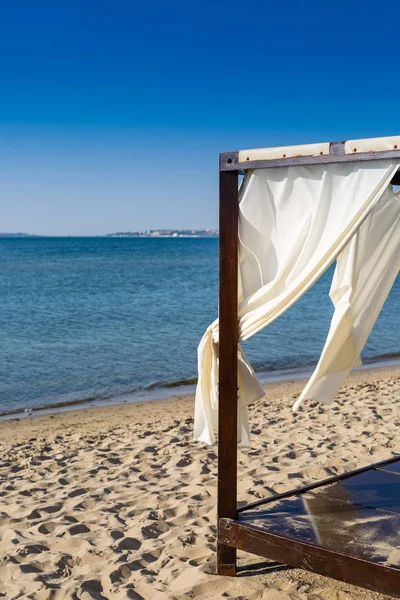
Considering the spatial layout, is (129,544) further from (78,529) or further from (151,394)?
(151,394)

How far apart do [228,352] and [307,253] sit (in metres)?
0.72

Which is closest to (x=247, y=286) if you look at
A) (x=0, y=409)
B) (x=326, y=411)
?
(x=326, y=411)

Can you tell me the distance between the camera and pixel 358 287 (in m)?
3.89

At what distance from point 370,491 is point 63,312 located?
67.0 feet

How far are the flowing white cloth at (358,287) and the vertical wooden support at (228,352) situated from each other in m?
0.40

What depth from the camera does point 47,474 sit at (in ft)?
20.4

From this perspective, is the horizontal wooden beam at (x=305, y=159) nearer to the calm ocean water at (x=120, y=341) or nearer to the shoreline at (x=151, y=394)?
the shoreline at (x=151, y=394)

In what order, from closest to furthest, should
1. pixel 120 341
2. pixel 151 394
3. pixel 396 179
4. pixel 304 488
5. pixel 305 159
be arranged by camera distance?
pixel 305 159, pixel 396 179, pixel 304 488, pixel 151 394, pixel 120 341

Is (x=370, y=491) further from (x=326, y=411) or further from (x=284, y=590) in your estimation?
(x=326, y=411)

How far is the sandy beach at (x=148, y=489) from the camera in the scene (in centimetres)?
394

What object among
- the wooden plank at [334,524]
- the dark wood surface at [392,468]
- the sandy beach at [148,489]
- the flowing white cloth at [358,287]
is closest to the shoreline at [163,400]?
the sandy beach at [148,489]

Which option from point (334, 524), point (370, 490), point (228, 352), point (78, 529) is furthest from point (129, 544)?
point (370, 490)

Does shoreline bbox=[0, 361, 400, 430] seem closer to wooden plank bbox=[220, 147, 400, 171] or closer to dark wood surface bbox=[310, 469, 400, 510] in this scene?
dark wood surface bbox=[310, 469, 400, 510]

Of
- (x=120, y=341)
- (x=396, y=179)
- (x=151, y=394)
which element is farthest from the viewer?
(x=120, y=341)
